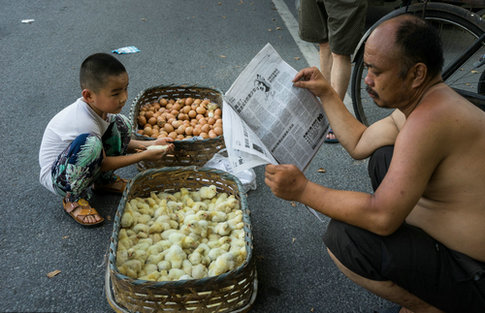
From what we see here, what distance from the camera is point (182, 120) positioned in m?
3.21

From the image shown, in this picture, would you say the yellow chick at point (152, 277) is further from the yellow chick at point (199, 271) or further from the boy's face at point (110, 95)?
the boy's face at point (110, 95)

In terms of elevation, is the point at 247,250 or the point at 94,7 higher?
the point at 247,250

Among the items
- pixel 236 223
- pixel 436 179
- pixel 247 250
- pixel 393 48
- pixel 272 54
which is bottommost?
pixel 236 223

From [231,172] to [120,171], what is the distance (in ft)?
2.83

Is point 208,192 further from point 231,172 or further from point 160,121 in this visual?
point 160,121

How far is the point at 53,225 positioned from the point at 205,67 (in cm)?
275

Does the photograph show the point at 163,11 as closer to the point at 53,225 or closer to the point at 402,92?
the point at 53,225

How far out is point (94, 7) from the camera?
263 inches

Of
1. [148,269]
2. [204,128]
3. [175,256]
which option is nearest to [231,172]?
[204,128]

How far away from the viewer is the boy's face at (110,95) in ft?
7.36

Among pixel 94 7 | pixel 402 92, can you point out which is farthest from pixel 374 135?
pixel 94 7

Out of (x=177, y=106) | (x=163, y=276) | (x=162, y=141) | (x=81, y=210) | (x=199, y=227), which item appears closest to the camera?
(x=163, y=276)

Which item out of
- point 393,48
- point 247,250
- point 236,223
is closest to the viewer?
point 393,48

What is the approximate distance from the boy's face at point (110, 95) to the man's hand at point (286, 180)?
119 centimetres
